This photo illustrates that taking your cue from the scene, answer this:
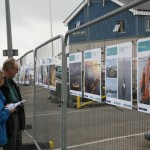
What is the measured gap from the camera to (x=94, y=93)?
4285 millimetres

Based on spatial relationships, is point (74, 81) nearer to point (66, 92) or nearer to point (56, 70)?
point (66, 92)

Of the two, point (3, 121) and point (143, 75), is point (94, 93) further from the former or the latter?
point (3, 121)

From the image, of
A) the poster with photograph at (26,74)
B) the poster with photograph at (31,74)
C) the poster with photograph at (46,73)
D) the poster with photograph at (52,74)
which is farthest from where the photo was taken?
the poster with photograph at (26,74)

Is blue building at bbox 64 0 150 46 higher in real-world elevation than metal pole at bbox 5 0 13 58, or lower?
lower

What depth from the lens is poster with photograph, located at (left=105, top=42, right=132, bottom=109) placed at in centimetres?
349

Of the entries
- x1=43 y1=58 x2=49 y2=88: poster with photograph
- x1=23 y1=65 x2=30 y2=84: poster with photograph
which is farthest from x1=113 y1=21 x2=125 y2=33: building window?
x1=23 y1=65 x2=30 y2=84: poster with photograph

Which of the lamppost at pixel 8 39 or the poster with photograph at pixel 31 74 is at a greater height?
the lamppost at pixel 8 39

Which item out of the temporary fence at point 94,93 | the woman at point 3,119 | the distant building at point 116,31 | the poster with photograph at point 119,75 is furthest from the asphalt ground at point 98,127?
the woman at point 3,119

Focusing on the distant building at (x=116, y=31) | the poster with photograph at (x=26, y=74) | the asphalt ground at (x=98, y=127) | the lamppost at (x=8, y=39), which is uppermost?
the lamppost at (x=8, y=39)

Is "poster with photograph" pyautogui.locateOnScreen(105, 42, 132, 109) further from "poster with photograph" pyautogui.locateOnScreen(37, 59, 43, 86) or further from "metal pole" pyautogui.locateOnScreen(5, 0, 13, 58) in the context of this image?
"metal pole" pyautogui.locateOnScreen(5, 0, 13, 58)

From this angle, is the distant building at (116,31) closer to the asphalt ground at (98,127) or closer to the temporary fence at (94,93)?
the temporary fence at (94,93)

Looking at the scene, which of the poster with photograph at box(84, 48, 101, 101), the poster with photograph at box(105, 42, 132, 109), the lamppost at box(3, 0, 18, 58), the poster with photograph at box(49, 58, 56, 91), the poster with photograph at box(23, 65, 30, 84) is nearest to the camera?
the poster with photograph at box(105, 42, 132, 109)

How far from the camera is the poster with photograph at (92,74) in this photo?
416cm

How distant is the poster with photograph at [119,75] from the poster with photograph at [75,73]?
898 mm
